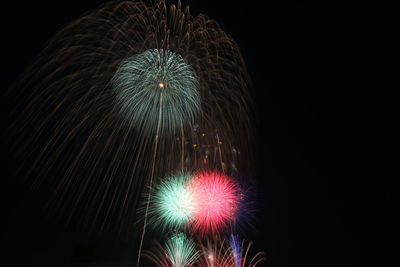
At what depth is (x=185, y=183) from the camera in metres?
21.6

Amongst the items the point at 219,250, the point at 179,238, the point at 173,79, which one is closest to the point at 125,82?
the point at 173,79

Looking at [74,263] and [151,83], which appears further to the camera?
[74,263]

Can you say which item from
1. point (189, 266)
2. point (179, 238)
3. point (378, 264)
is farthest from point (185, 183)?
point (378, 264)

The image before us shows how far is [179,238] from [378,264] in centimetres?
3238

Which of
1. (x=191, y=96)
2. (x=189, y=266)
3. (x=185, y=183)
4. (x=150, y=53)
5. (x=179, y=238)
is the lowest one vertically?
(x=189, y=266)

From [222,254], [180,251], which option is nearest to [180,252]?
[180,251]

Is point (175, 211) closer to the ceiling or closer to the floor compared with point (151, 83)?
closer to the floor

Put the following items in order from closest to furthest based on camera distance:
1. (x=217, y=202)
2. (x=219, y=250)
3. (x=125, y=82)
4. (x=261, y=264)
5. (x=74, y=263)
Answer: (x=125, y=82) → (x=217, y=202) → (x=219, y=250) → (x=74, y=263) → (x=261, y=264)

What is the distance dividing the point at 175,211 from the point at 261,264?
36.8m

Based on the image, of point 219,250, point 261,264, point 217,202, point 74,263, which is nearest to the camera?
point 217,202

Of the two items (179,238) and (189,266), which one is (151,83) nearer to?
(179,238)

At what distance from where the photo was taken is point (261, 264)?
52.6 metres

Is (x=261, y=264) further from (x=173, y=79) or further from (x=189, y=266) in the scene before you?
(x=173, y=79)

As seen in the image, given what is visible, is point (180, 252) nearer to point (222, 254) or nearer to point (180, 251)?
point (180, 251)
